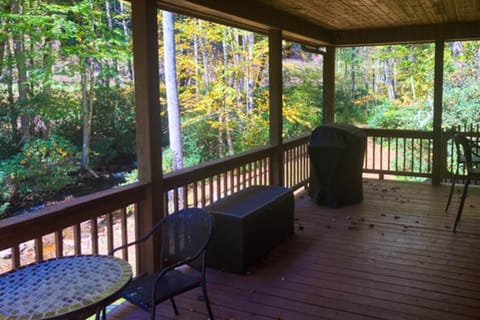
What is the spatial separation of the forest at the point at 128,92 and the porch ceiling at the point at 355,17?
1.57m

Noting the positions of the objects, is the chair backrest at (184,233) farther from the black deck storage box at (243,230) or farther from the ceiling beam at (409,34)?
the ceiling beam at (409,34)

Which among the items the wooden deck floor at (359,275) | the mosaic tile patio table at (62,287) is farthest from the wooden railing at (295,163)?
the mosaic tile patio table at (62,287)

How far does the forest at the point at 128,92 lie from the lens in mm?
8680

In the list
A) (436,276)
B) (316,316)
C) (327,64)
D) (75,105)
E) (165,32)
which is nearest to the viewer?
(316,316)

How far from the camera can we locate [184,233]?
9.02 feet

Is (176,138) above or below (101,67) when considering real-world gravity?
below

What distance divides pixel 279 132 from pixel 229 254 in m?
2.40

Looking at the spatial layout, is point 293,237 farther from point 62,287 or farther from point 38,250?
point 62,287

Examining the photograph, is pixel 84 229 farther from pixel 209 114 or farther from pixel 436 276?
pixel 436 276

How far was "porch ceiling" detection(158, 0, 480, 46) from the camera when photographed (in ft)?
14.6

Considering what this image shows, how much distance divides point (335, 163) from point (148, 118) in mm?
2951

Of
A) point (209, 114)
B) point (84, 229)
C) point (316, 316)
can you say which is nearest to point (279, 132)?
point (316, 316)

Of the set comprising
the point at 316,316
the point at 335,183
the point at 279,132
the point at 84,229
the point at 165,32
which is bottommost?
the point at 84,229

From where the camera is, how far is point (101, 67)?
32.9 feet
